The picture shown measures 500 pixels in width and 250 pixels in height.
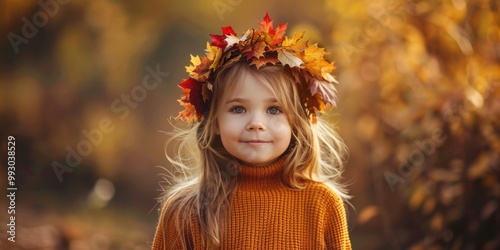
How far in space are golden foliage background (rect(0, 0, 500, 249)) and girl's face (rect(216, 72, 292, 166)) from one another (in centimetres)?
128

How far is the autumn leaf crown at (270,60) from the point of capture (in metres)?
2.31

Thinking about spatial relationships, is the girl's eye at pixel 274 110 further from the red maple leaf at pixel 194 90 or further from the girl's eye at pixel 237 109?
the red maple leaf at pixel 194 90

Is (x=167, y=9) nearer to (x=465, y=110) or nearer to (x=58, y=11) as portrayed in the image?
(x=58, y=11)

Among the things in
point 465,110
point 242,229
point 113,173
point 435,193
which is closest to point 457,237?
point 435,193

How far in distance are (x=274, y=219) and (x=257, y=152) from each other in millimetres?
211

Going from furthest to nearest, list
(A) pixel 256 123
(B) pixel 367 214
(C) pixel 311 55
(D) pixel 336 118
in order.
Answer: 1. (B) pixel 367 214
2. (D) pixel 336 118
3. (C) pixel 311 55
4. (A) pixel 256 123

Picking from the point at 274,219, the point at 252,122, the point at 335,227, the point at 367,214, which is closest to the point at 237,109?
the point at 252,122

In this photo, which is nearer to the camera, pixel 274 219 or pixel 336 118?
pixel 274 219

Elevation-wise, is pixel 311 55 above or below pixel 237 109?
above

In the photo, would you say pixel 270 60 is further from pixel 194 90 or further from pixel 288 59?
pixel 194 90

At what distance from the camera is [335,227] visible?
239cm

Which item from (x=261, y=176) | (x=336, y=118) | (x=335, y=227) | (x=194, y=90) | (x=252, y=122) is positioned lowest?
(x=335, y=227)

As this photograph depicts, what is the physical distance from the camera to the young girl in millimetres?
2285

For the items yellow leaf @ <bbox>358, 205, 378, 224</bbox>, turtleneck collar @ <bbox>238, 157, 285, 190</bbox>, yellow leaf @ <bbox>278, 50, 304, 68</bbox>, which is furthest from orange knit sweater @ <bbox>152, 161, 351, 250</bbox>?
yellow leaf @ <bbox>358, 205, 378, 224</bbox>
